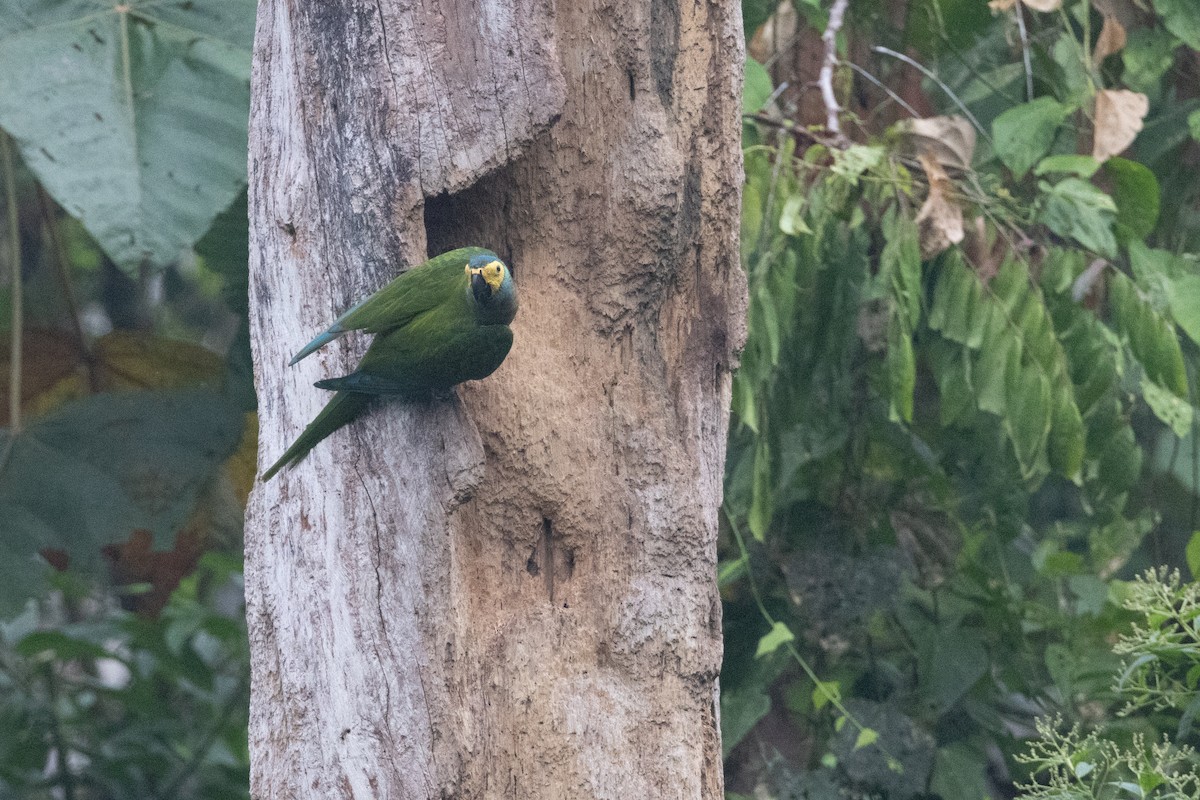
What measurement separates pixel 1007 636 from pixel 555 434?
208 centimetres

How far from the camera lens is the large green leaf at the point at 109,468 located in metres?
3.83

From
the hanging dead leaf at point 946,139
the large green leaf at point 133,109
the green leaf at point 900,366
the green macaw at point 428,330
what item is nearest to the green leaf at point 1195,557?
the green leaf at point 900,366

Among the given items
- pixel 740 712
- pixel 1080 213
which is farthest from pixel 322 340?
pixel 1080 213

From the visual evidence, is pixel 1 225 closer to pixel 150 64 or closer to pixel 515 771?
pixel 150 64

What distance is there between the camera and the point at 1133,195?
11.5 feet

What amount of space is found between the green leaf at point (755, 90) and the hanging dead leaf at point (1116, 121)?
891mm

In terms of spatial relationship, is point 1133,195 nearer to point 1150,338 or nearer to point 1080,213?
point 1080,213

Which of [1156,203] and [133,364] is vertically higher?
[1156,203]

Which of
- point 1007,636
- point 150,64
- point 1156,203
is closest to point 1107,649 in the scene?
point 1007,636

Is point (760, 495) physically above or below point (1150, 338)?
below

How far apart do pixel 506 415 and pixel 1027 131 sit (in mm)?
1789

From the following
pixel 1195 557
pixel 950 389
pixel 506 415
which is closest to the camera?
pixel 506 415

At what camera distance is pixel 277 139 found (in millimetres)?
2436

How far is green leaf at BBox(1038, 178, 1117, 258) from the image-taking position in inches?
128
